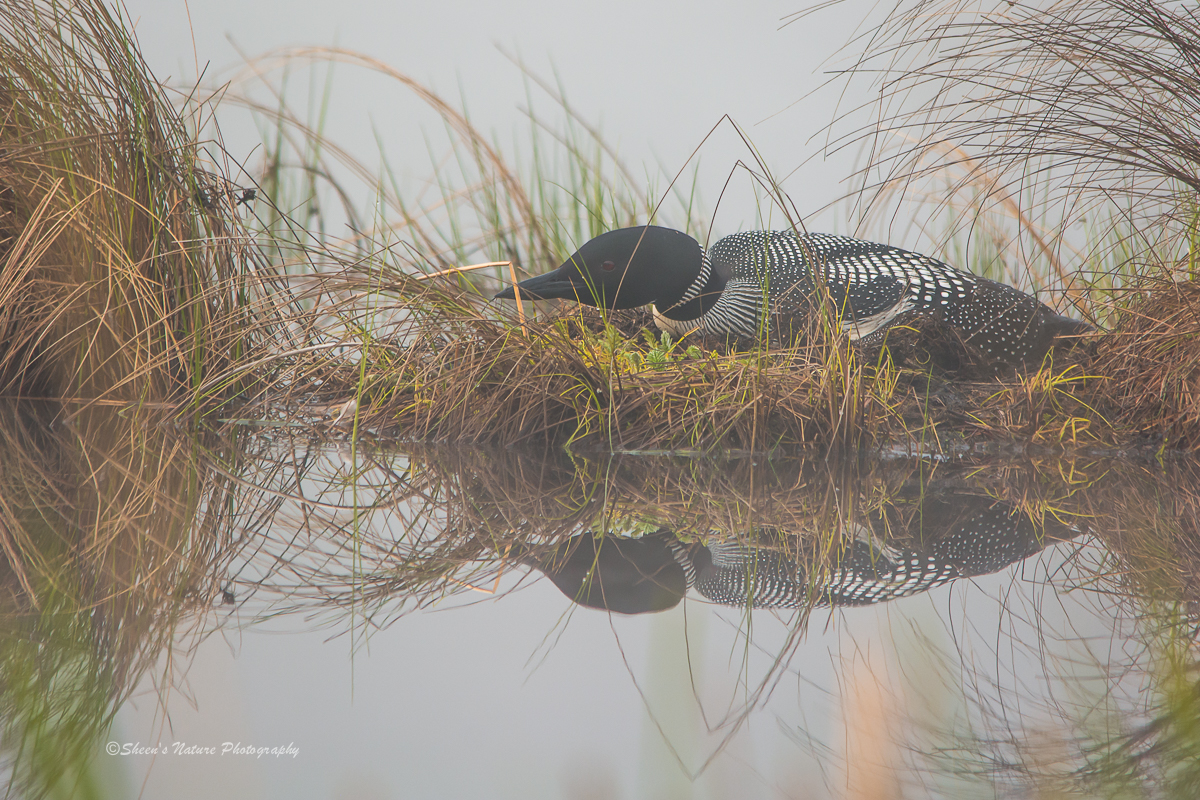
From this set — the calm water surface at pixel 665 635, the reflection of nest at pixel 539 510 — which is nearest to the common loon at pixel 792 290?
the reflection of nest at pixel 539 510

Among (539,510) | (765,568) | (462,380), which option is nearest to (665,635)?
(765,568)

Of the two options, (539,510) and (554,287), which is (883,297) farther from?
(539,510)

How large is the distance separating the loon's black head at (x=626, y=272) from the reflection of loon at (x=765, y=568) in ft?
3.51

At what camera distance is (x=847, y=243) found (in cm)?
219

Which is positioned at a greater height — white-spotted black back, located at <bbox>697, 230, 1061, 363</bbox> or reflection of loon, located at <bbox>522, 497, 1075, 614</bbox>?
white-spotted black back, located at <bbox>697, 230, 1061, 363</bbox>

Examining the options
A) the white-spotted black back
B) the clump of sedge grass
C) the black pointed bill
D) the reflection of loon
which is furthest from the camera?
the white-spotted black back

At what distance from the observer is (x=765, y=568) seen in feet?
2.55

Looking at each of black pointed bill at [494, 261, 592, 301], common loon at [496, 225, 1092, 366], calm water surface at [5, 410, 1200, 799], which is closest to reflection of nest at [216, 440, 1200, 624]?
calm water surface at [5, 410, 1200, 799]

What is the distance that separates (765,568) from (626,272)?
1273mm

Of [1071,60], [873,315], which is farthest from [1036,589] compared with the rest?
[873,315]

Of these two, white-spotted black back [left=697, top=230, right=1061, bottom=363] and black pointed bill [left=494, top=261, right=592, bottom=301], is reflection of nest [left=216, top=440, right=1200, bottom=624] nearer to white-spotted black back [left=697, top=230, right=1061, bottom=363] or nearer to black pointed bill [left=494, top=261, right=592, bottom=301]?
black pointed bill [left=494, top=261, right=592, bottom=301]

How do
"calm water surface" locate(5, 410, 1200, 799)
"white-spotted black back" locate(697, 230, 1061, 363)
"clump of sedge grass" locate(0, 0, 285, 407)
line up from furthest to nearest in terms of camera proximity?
1. "white-spotted black back" locate(697, 230, 1061, 363)
2. "clump of sedge grass" locate(0, 0, 285, 407)
3. "calm water surface" locate(5, 410, 1200, 799)

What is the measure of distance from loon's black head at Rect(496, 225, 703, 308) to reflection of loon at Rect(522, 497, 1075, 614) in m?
1.07

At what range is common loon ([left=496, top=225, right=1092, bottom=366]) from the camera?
195cm
